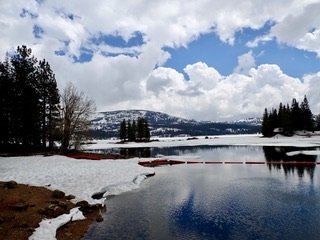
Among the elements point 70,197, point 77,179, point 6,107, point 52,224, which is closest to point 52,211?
point 52,224

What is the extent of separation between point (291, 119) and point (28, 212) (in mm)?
118651

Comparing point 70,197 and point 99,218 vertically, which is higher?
point 70,197

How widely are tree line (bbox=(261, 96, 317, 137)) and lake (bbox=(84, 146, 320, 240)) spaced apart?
96363mm

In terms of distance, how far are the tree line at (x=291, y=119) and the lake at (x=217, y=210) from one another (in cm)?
9636

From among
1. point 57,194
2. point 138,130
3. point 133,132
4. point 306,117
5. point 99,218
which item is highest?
point 306,117

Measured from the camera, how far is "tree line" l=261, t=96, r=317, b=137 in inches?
4910

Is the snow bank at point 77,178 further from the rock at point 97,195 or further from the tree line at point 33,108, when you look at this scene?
the tree line at point 33,108

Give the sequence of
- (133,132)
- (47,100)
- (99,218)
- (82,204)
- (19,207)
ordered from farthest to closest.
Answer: (133,132) → (47,100) → (82,204) → (99,218) → (19,207)

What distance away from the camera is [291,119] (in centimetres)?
12375

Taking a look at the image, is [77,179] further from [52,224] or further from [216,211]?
[216,211]

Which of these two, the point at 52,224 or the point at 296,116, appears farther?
the point at 296,116

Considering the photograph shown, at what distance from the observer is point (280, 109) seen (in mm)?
135500

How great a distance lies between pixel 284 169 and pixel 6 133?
143 ft

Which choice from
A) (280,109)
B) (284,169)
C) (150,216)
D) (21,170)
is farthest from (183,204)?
(280,109)
